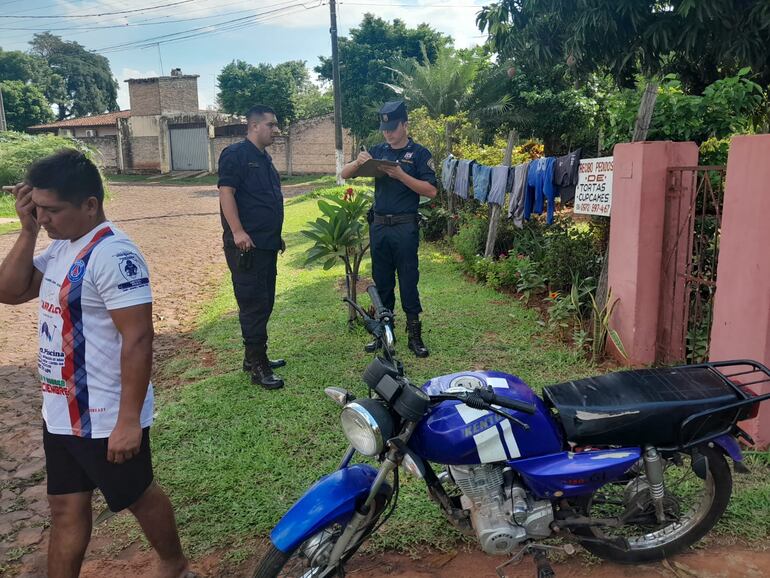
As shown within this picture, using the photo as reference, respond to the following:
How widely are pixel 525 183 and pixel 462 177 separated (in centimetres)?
249

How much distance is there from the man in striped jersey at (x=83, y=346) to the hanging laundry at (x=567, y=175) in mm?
4631

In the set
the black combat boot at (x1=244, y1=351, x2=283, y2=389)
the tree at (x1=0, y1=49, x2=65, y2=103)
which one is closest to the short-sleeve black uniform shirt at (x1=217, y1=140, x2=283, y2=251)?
the black combat boot at (x1=244, y1=351, x2=283, y2=389)

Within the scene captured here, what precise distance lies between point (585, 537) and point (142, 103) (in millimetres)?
38871

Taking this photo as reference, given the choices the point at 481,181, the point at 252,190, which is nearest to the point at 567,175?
the point at 481,181

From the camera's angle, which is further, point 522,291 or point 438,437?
point 522,291

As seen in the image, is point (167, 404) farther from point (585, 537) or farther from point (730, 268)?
point (730, 268)

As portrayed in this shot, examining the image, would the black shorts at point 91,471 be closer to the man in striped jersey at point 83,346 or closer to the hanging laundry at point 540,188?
the man in striped jersey at point 83,346

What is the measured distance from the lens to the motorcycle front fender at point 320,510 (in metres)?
2.04

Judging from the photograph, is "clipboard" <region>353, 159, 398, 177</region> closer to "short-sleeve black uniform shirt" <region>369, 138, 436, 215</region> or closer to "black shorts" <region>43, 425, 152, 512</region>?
"short-sleeve black uniform shirt" <region>369, 138, 436, 215</region>

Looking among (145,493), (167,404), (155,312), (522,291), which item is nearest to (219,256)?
(155,312)

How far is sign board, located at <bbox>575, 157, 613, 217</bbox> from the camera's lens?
494 cm

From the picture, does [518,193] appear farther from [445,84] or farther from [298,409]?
[445,84]

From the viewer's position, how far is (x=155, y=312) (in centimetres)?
740

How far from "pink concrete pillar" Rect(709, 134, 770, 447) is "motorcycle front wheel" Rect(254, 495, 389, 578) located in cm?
227
